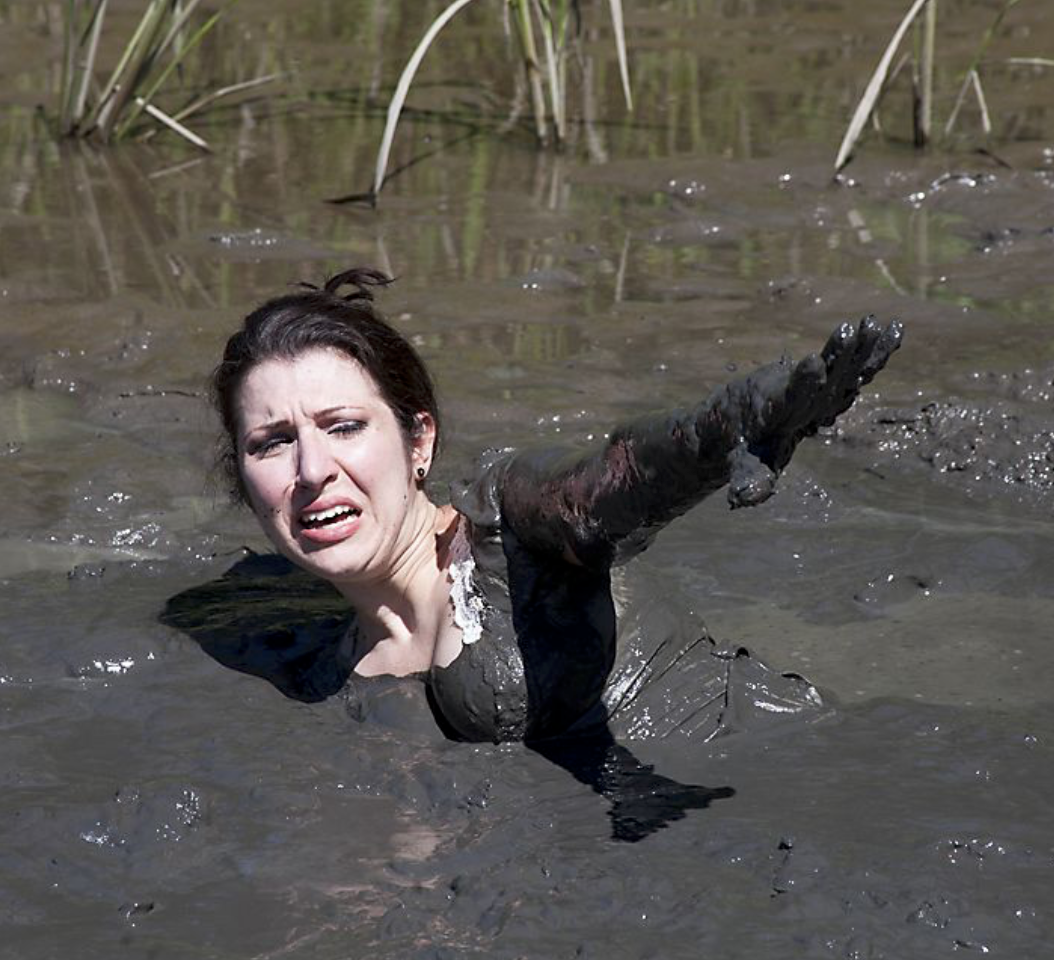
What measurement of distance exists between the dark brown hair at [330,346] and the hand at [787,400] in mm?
891

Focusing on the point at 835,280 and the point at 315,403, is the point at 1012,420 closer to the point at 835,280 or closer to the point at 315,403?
the point at 835,280

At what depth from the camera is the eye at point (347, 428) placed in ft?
11.2

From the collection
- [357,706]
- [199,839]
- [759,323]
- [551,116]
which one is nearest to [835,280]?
[759,323]

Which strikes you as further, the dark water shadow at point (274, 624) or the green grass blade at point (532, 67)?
the green grass blade at point (532, 67)

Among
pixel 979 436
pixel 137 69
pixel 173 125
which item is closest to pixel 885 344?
pixel 979 436

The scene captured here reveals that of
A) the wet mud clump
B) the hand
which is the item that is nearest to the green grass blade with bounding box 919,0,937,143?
the wet mud clump

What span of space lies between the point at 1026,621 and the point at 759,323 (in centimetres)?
192

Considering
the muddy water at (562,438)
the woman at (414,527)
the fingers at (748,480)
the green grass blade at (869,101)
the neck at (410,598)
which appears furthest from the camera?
the green grass blade at (869,101)

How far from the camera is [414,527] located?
3533mm

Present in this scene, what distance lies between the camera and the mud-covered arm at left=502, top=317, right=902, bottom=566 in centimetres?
256

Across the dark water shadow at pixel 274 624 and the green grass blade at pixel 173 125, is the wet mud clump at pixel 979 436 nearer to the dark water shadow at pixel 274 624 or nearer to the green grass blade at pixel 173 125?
the dark water shadow at pixel 274 624

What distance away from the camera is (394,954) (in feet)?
9.46

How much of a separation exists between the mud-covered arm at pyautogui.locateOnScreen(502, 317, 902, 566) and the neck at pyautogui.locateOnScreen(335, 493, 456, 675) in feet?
0.74

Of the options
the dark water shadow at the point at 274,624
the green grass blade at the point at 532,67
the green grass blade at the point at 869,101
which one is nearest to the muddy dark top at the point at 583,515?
the dark water shadow at the point at 274,624
